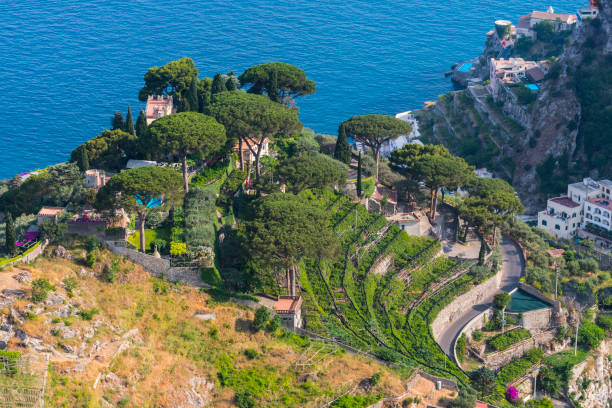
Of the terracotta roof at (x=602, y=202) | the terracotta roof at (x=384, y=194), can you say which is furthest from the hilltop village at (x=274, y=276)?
the terracotta roof at (x=602, y=202)

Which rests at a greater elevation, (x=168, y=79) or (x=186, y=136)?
(x=168, y=79)

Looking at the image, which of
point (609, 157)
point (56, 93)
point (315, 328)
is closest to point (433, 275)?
point (315, 328)

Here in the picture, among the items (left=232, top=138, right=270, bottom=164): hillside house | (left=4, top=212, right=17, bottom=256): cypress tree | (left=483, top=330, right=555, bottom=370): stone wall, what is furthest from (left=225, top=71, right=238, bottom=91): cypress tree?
(left=483, top=330, right=555, bottom=370): stone wall

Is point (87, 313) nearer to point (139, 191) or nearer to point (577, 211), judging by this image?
point (139, 191)

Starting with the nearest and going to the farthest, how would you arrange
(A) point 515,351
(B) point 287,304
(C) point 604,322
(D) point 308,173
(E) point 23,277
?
(E) point 23,277
(B) point 287,304
(A) point 515,351
(D) point 308,173
(C) point 604,322

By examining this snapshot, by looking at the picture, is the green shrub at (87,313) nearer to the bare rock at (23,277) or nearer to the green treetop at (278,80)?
the bare rock at (23,277)

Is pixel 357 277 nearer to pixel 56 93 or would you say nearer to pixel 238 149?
pixel 238 149

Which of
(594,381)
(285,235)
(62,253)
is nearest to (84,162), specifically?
(62,253)

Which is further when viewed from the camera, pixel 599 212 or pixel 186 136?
pixel 599 212
